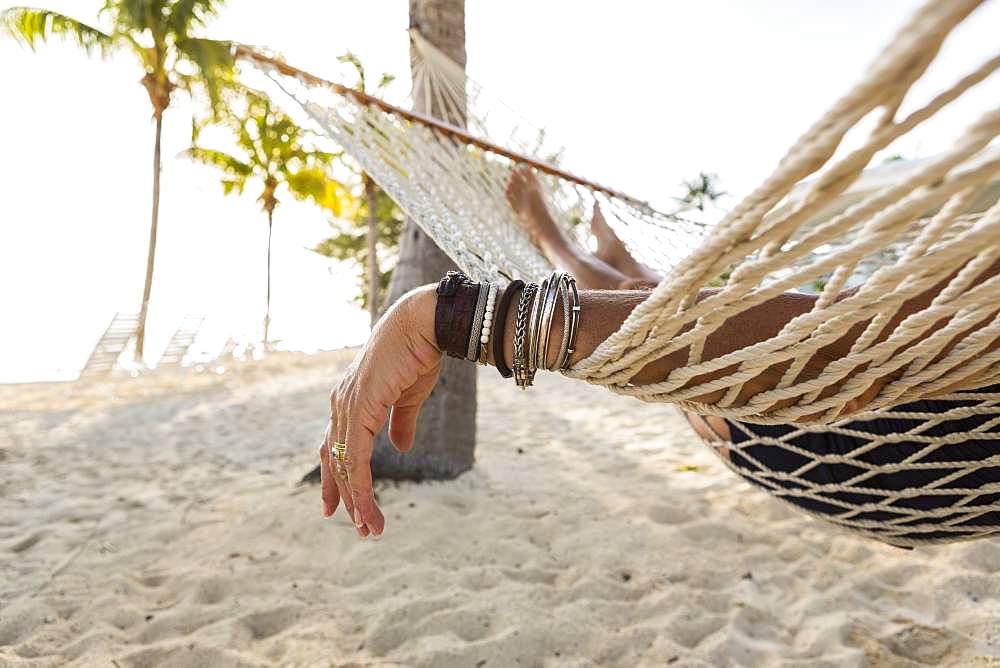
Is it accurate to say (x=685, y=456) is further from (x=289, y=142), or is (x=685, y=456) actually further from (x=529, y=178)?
(x=289, y=142)

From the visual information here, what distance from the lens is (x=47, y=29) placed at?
8.08m

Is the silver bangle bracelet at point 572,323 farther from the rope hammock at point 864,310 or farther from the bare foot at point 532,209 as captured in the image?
the bare foot at point 532,209

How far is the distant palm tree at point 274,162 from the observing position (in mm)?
11609

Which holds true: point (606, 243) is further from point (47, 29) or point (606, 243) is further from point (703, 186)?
point (703, 186)

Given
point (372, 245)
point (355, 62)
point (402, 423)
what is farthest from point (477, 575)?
point (355, 62)

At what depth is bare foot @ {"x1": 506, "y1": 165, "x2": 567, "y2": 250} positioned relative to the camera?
1.83 metres

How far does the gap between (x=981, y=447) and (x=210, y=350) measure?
21.5 ft

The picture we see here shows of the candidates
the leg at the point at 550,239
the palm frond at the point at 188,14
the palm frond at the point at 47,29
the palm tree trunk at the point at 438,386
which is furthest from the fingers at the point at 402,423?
the palm frond at the point at 47,29

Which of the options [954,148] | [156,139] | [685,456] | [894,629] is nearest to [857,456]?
[894,629]

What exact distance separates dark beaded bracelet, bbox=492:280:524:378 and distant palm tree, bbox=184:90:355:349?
11.6 metres

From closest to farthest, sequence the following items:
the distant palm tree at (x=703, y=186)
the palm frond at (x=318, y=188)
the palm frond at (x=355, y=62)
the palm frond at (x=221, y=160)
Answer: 1. the palm frond at (x=355, y=62)
2. the palm frond at (x=221, y=160)
3. the palm frond at (x=318, y=188)
4. the distant palm tree at (x=703, y=186)

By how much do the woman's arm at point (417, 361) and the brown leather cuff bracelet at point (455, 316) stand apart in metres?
0.01

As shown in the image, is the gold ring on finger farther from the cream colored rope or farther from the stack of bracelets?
the cream colored rope

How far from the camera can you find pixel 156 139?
27.7 feet
